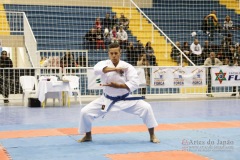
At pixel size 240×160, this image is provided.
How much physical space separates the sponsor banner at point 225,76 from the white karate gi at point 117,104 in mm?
10758

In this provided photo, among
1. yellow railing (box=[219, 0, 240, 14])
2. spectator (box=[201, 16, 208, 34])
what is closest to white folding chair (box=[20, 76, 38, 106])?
spectator (box=[201, 16, 208, 34])

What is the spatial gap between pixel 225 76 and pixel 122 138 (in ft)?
36.1

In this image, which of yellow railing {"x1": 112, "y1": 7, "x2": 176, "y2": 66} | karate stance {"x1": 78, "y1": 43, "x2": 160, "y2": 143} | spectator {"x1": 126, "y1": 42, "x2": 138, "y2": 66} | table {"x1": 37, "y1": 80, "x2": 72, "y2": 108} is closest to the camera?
karate stance {"x1": 78, "y1": 43, "x2": 160, "y2": 143}

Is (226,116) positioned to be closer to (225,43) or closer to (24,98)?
(24,98)

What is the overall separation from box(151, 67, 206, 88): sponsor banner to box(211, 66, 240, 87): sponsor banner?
0.63m

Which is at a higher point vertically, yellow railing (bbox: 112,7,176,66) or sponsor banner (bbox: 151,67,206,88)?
yellow railing (bbox: 112,7,176,66)

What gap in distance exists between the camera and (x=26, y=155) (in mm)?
6316

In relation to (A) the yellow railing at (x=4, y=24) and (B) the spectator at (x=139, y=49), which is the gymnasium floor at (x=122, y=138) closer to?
(B) the spectator at (x=139, y=49)

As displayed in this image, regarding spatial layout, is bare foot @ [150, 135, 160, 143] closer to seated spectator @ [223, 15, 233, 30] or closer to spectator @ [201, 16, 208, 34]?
spectator @ [201, 16, 208, 34]

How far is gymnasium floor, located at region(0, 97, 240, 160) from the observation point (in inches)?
249

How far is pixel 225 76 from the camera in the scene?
707 inches

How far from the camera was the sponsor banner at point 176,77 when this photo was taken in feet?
56.5

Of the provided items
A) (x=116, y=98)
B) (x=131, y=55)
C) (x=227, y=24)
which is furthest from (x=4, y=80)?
(x=227, y=24)

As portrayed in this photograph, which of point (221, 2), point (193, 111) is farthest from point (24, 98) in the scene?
point (221, 2)
